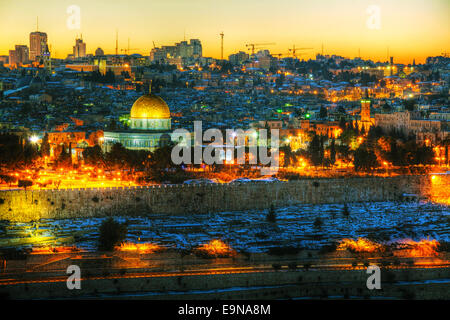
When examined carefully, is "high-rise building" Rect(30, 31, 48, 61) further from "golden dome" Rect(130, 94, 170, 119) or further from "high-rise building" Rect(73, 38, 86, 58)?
"golden dome" Rect(130, 94, 170, 119)

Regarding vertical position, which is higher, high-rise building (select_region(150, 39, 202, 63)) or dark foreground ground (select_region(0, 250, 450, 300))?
high-rise building (select_region(150, 39, 202, 63))

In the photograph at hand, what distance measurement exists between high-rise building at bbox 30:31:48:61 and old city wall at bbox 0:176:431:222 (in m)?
71.9

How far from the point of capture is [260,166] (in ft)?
104

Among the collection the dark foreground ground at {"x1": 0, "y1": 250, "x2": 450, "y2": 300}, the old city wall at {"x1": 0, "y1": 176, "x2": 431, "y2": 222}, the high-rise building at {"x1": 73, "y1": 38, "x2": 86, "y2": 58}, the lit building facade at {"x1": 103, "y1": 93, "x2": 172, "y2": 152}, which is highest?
the high-rise building at {"x1": 73, "y1": 38, "x2": 86, "y2": 58}

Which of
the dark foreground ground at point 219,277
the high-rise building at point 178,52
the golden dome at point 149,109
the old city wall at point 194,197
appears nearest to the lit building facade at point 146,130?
the golden dome at point 149,109

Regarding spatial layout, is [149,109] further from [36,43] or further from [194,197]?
[36,43]

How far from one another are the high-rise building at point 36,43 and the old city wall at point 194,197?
236 ft

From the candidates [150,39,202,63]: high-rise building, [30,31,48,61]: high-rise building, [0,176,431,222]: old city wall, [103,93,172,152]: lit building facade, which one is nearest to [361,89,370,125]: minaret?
[103,93,172,152]: lit building facade

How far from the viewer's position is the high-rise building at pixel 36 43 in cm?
9500

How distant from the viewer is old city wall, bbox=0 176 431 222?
23.7 metres

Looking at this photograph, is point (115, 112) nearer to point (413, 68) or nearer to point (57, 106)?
point (57, 106)

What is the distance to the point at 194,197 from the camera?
25.4 m

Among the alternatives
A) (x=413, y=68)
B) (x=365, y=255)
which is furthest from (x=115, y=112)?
(x=413, y=68)

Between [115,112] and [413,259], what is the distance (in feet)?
124
